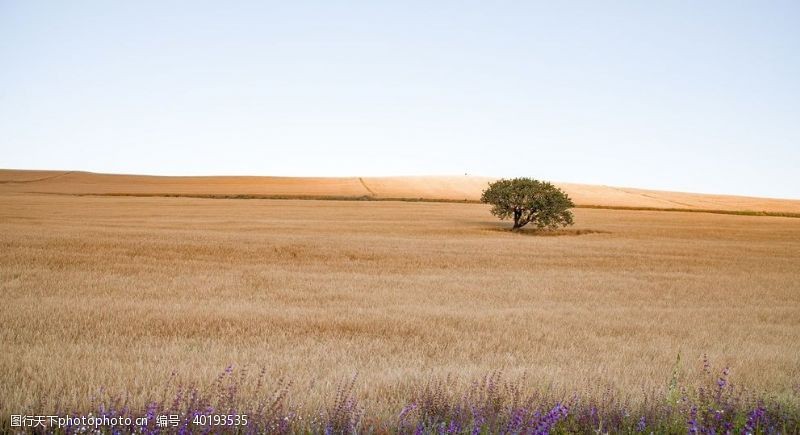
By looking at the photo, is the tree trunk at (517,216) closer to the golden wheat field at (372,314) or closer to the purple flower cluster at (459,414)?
the golden wheat field at (372,314)

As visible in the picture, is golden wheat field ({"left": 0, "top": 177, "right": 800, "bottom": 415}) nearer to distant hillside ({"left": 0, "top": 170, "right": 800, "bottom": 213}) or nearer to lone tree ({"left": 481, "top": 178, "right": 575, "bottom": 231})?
lone tree ({"left": 481, "top": 178, "right": 575, "bottom": 231})

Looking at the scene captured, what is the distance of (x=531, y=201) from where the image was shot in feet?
133

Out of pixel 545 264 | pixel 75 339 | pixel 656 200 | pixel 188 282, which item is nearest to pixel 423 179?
pixel 656 200

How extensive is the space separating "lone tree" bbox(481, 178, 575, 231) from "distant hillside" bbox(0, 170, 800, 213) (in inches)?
1335

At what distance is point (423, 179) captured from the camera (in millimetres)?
104250

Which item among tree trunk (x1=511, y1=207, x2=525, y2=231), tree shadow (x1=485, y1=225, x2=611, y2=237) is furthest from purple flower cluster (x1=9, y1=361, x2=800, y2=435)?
tree trunk (x1=511, y1=207, x2=525, y2=231)

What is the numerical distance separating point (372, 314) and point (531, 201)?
30633mm

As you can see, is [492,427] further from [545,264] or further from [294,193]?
[294,193]

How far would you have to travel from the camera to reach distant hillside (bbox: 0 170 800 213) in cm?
7875

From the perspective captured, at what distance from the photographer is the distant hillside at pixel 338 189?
78750mm

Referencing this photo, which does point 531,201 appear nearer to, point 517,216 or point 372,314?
point 517,216

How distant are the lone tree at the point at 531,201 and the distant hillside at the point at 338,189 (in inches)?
1335

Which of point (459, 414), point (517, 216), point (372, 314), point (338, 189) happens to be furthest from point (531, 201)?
point (338, 189)

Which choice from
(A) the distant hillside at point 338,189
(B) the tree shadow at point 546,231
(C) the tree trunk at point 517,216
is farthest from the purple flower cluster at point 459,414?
(A) the distant hillside at point 338,189
